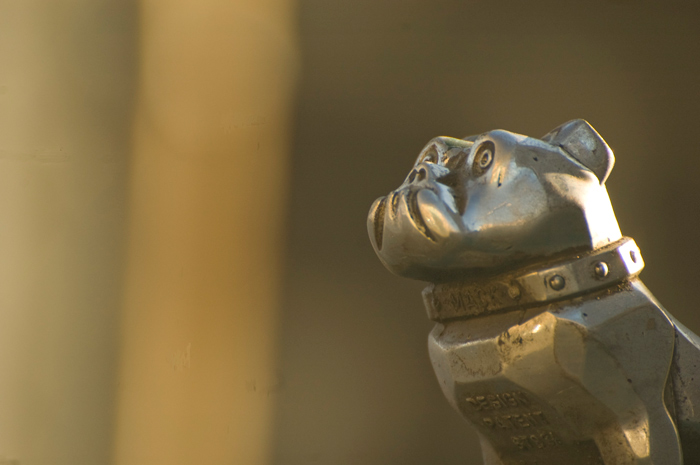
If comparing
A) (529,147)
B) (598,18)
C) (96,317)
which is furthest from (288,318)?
(598,18)

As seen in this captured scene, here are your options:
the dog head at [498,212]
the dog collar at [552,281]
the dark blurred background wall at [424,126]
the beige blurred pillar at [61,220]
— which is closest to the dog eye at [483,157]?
the dog head at [498,212]

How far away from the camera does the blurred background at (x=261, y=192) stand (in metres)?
1.17

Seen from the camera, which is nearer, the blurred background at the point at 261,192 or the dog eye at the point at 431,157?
the dog eye at the point at 431,157

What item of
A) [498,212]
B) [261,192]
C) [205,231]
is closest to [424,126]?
[261,192]

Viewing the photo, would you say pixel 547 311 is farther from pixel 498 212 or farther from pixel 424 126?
pixel 424 126

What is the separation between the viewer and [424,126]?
128 centimetres

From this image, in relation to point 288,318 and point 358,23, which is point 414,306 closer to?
point 288,318

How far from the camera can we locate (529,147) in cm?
74

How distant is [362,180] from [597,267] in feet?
2.01

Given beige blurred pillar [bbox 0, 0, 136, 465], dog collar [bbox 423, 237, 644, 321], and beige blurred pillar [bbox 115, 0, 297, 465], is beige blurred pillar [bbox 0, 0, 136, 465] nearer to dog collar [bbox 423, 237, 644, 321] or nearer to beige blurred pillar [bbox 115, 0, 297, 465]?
beige blurred pillar [bbox 115, 0, 297, 465]

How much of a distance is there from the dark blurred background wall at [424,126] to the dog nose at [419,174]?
48 centimetres

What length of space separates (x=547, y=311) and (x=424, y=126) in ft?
2.12

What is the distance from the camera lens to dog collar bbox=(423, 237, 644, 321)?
2.31ft

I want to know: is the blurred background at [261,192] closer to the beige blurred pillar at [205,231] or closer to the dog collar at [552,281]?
the beige blurred pillar at [205,231]
